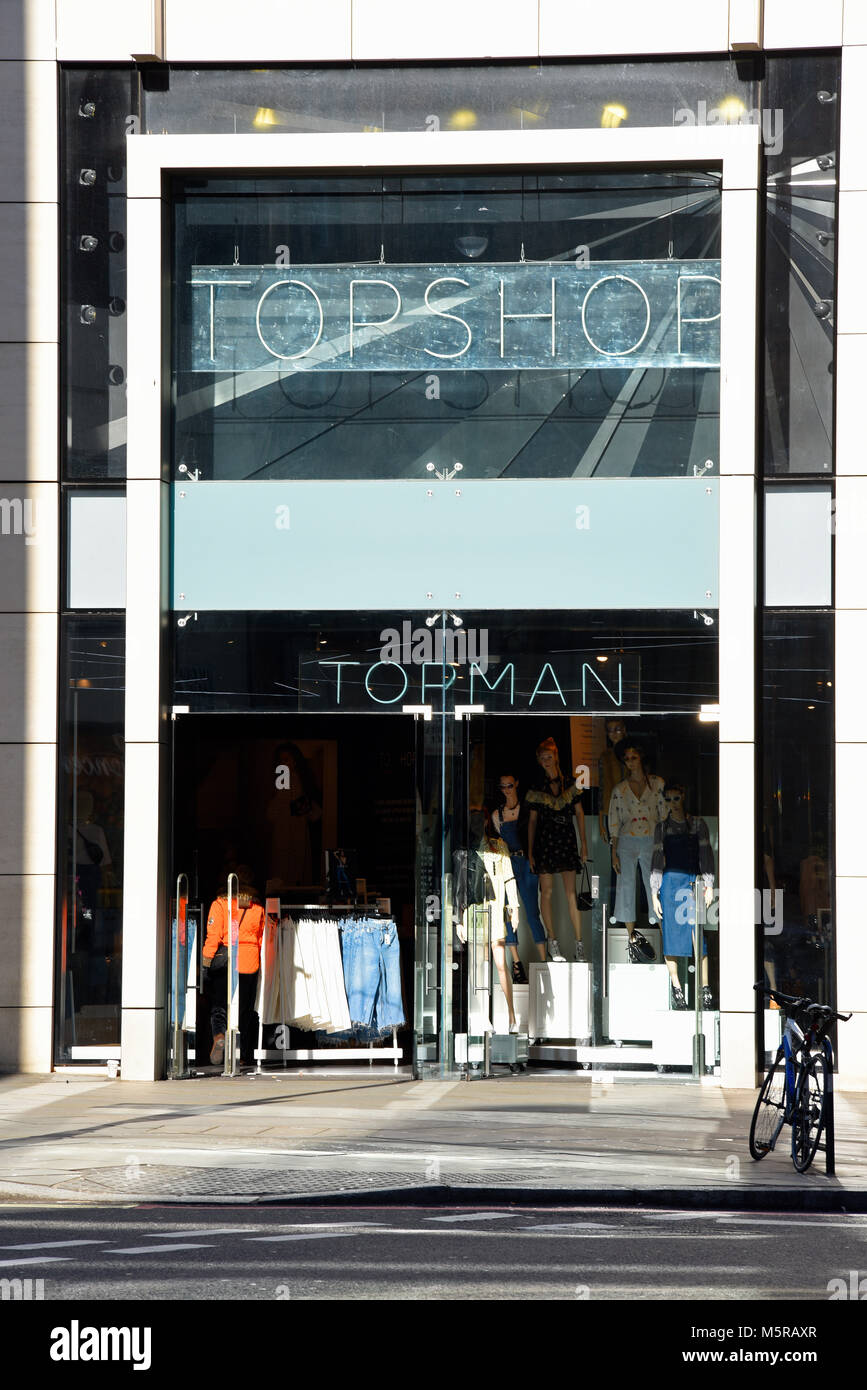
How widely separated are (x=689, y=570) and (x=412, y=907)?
4.05 meters

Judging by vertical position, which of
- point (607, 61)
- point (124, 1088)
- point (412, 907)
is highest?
point (607, 61)

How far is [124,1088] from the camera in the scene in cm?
1436

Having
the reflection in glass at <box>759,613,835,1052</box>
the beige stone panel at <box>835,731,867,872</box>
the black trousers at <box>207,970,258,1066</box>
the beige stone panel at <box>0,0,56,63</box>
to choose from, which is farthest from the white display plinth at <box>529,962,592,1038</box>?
the beige stone panel at <box>0,0,56,63</box>

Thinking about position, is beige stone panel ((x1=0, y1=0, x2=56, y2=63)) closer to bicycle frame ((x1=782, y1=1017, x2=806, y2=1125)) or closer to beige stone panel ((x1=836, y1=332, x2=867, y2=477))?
beige stone panel ((x1=836, y1=332, x2=867, y2=477))

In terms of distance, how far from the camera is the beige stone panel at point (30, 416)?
15.2 meters

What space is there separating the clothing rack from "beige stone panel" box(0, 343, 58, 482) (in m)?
4.36

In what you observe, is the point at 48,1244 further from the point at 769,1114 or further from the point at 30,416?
the point at 30,416

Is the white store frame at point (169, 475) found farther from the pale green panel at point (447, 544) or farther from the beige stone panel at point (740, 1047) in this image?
the pale green panel at point (447, 544)

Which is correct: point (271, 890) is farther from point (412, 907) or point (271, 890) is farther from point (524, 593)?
point (524, 593)

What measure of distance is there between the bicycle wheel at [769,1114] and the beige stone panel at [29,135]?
9601 millimetres
